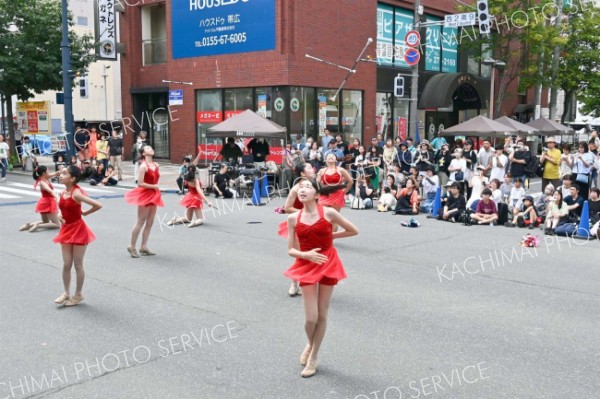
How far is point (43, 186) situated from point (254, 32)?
14238 millimetres

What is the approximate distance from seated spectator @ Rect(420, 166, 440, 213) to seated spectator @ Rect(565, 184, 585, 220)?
11.4 ft

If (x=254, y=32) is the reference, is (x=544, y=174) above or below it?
below

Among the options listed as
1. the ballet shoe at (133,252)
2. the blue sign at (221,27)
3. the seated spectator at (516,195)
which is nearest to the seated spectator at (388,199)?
the seated spectator at (516,195)

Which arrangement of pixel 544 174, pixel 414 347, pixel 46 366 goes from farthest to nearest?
1. pixel 544 174
2. pixel 414 347
3. pixel 46 366

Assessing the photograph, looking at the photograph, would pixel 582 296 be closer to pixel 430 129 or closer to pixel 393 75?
pixel 393 75

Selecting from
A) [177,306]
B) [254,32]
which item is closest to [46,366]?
[177,306]

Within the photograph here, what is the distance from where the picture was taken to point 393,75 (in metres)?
28.3

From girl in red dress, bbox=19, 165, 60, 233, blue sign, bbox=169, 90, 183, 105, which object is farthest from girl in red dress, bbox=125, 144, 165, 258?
blue sign, bbox=169, 90, 183, 105

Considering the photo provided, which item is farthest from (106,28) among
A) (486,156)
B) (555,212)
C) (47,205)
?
(555,212)

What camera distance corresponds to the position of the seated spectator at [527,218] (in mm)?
14352

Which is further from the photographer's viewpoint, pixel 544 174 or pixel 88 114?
pixel 88 114

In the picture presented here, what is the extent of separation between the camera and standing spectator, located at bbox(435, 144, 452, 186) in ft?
62.3

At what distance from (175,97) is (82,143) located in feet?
14.2
